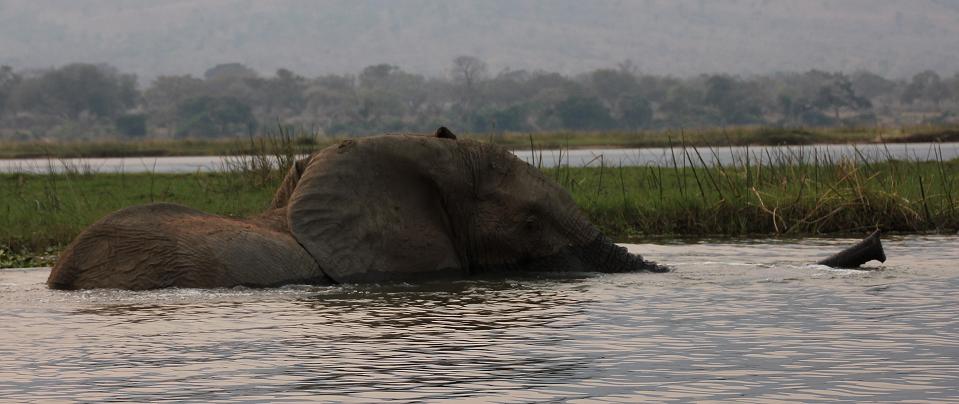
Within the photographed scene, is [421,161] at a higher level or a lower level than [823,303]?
higher

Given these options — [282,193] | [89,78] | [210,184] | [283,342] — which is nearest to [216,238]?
[282,193]

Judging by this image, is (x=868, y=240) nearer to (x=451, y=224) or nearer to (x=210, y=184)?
(x=451, y=224)

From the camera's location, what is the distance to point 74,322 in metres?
8.54

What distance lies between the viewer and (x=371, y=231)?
1029 centimetres

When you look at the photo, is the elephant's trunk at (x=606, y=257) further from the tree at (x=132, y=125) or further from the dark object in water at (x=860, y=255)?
the tree at (x=132, y=125)

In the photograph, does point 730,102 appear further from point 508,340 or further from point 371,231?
point 508,340

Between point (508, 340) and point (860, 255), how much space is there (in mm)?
4226

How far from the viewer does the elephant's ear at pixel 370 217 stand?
33.3 ft

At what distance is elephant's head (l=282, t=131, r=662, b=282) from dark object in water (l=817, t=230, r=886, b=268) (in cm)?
155

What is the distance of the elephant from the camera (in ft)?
31.5

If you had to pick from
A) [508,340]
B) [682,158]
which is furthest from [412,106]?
[508,340]

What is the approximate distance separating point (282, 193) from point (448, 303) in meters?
1.99

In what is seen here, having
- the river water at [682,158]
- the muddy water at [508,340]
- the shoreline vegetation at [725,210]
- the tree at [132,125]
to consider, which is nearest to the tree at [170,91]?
the tree at [132,125]

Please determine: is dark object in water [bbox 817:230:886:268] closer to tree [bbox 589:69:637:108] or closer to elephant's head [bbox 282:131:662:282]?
elephant's head [bbox 282:131:662:282]
